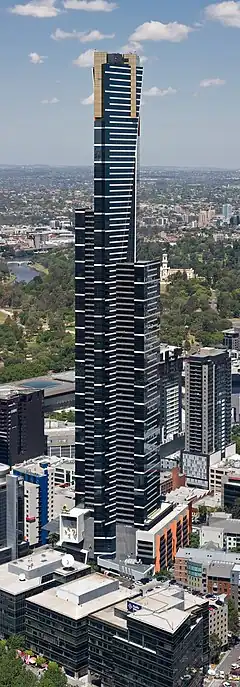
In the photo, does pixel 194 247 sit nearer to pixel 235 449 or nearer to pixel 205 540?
pixel 235 449

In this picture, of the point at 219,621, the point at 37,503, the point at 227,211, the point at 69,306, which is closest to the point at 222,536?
the point at 37,503

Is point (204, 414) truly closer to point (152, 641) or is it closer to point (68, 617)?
point (68, 617)

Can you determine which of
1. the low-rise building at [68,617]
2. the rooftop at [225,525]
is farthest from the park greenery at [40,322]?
the low-rise building at [68,617]

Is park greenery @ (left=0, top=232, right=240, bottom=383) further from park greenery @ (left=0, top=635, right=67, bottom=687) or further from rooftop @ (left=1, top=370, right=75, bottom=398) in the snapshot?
park greenery @ (left=0, top=635, right=67, bottom=687)

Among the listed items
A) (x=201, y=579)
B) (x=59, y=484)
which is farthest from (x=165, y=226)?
(x=201, y=579)

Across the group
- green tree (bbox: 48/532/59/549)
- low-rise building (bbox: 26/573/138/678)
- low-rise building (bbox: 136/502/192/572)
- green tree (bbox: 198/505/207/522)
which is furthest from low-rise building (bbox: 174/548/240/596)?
green tree (bbox: 198/505/207/522)

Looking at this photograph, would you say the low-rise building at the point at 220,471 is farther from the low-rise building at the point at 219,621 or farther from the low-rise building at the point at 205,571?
the low-rise building at the point at 219,621
